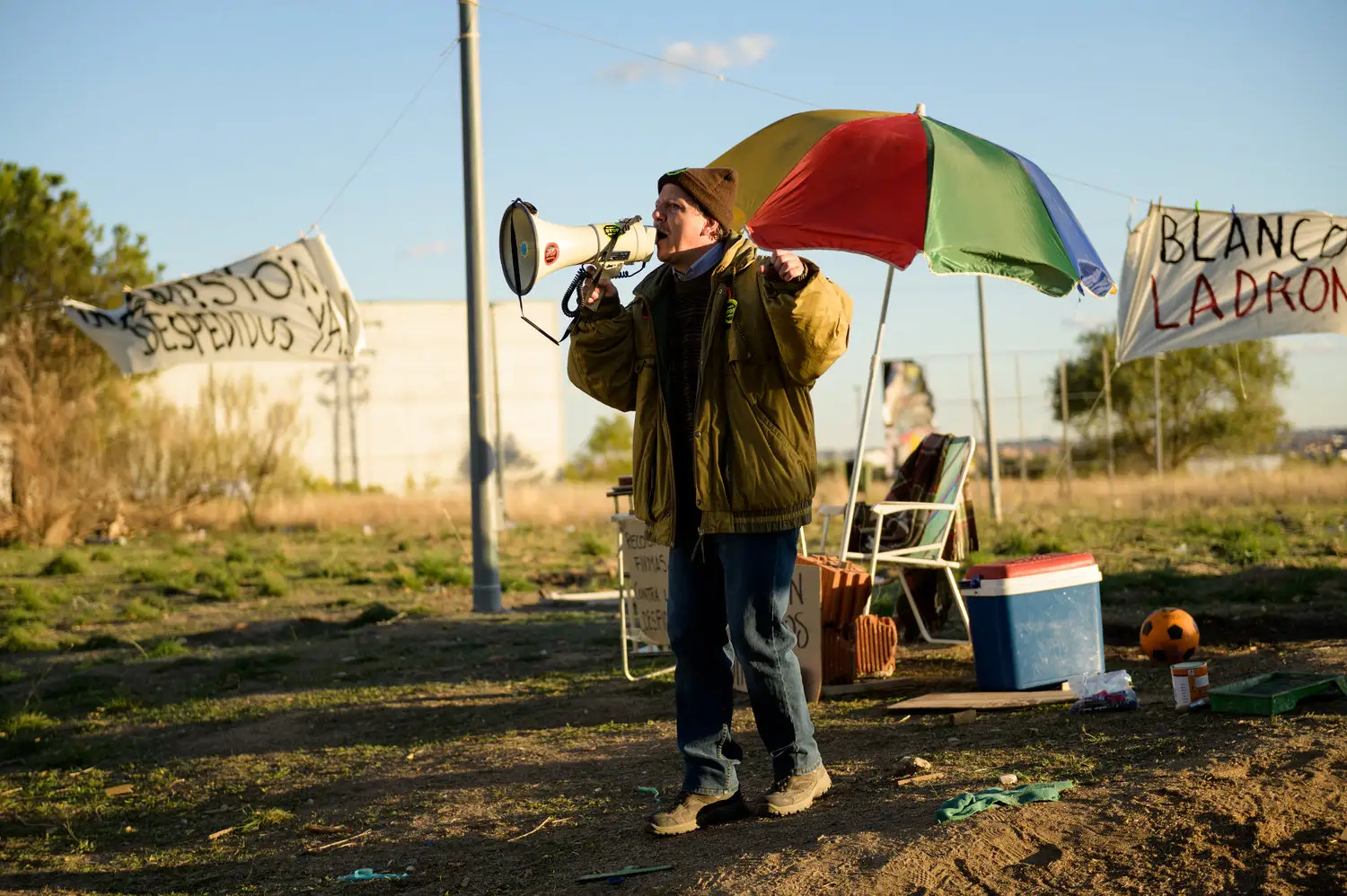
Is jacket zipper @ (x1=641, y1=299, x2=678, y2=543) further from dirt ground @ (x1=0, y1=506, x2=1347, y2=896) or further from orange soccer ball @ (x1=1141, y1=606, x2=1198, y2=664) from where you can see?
orange soccer ball @ (x1=1141, y1=606, x2=1198, y2=664)

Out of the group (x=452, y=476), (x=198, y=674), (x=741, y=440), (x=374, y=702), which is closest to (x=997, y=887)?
(x=741, y=440)

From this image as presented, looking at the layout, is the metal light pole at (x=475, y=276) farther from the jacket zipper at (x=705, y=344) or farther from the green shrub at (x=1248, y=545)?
the jacket zipper at (x=705, y=344)

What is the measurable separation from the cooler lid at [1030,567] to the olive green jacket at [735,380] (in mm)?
2260

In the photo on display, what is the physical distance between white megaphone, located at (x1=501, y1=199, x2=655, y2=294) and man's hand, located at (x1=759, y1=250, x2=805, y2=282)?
0.65 m

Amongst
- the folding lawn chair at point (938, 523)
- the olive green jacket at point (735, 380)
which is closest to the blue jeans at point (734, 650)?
the olive green jacket at point (735, 380)

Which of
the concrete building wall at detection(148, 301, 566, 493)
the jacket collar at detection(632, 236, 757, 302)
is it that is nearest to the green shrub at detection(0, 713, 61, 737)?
the jacket collar at detection(632, 236, 757, 302)

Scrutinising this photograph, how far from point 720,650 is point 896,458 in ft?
74.3

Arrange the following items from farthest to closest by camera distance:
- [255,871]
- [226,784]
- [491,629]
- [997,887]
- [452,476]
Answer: [452,476], [491,629], [226,784], [255,871], [997,887]

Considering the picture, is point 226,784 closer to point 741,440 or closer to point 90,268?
point 741,440

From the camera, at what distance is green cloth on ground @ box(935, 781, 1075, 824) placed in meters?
3.58

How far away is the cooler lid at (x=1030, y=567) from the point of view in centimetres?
588

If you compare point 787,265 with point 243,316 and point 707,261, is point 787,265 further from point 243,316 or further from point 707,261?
point 243,316

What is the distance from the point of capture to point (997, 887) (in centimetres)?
304

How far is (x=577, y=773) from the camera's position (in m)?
5.24
